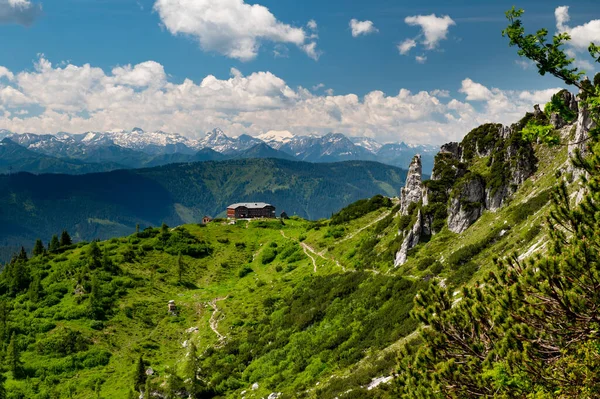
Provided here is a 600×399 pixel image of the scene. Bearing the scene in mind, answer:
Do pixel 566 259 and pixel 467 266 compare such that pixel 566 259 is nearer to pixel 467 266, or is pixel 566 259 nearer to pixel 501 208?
pixel 467 266

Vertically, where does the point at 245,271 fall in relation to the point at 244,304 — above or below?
above

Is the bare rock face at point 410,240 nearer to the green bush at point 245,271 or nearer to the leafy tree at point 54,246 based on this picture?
the green bush at point 245,271

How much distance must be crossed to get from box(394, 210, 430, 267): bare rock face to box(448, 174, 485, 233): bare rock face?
15.6 ft

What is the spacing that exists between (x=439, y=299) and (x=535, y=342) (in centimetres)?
476

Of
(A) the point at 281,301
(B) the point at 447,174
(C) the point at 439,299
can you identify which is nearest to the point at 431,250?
(B) the point at 447,174

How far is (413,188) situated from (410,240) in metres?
17.2

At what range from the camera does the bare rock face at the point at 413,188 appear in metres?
74.9

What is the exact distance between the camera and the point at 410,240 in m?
62.0

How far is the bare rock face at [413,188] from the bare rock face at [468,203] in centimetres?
1442

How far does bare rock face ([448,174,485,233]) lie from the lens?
5744 centimetres

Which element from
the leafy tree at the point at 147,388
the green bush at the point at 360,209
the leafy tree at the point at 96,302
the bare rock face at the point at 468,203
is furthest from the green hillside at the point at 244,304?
the bare rock face at the point at 468,203

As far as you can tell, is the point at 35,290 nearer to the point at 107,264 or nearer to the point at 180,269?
the point at 107,264

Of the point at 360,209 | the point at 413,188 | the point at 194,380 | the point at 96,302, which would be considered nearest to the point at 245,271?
the point at 96,302

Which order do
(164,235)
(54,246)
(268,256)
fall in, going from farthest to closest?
(164,235)
(54,246)
(268,256)
